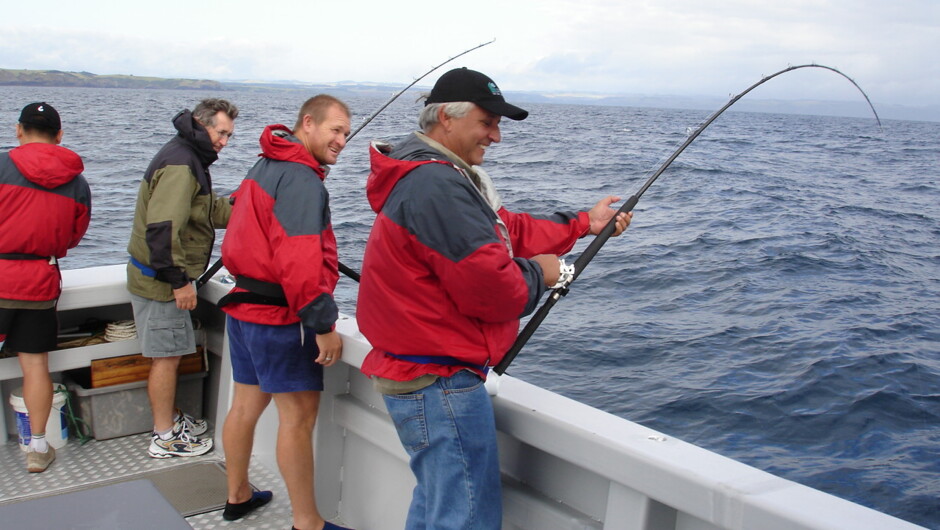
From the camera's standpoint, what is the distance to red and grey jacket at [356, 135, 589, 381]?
185cm

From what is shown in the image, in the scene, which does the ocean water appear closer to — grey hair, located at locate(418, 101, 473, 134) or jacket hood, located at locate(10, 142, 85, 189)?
grey hair, located at locate(418, 101, 473, 134)

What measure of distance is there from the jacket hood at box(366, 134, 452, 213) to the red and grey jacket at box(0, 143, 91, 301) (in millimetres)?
1761

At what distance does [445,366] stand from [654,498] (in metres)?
0.53

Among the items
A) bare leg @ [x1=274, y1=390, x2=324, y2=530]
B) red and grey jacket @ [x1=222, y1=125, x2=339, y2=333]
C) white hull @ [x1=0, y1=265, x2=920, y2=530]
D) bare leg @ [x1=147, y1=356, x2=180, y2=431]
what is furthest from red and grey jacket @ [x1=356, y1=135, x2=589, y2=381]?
bare leg @ [x1=147, y1=356, x2=180, y2=431]

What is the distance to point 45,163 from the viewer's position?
3191 millimetres

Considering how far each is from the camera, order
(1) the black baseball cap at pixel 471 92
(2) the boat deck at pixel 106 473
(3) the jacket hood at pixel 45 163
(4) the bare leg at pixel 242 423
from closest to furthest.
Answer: (1) the black baseball cap at pixel 471 92 < (4) the bare leg at pixel 242 423 < (2) the boat deck at pixel 106 473 < (3) the jacket hood at pixel 45 163

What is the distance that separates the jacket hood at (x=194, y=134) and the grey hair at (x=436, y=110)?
4.91 feet

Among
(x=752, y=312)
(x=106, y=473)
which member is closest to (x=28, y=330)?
(x=106, y=473)

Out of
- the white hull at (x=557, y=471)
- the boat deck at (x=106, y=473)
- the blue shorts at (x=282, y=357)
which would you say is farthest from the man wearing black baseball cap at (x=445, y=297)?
the boat deck at (x=106, y=473)

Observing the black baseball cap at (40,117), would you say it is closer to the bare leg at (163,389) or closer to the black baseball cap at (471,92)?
the bare leg at (163,389)

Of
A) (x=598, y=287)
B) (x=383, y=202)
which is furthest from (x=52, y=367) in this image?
(x=598, y=287)

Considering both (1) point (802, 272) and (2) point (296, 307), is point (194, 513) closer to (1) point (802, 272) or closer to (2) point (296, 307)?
(2) point (296, 307)

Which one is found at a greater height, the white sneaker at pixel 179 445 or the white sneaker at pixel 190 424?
the white sneaker at pixel 190 424

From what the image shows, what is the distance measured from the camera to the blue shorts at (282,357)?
2.65 m
